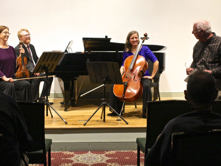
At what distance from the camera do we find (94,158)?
11.7ft

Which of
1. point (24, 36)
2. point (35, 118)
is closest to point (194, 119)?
point (35, 118)

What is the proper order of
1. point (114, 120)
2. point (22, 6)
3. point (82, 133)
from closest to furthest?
point (82, 133) < point (114, 120) < point (22, 6)

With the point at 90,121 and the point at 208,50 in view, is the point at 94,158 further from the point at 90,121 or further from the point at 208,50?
the point at 208,50

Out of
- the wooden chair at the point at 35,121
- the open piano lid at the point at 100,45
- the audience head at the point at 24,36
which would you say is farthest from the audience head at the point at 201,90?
the audience head at the point at 24,36

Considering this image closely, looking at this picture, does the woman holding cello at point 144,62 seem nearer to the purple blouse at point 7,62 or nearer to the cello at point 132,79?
the cello at point 132,79

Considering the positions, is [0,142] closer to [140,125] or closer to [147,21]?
[140,125]

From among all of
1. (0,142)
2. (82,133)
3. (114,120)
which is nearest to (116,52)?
(114,120)

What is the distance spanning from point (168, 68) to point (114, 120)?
3.04 metres

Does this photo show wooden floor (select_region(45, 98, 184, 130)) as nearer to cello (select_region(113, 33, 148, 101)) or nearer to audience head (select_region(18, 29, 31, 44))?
cello (select_region(113, 33, 148, 101))

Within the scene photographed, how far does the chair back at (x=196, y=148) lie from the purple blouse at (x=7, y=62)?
3.82m

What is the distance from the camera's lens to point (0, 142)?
5.68ft

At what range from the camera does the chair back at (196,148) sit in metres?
1.49

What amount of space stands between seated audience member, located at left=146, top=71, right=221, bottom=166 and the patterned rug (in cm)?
188

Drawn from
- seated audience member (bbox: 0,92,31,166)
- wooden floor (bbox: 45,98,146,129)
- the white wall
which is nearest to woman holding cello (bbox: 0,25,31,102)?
wooden floor (bbox: 45,98,146,129)
